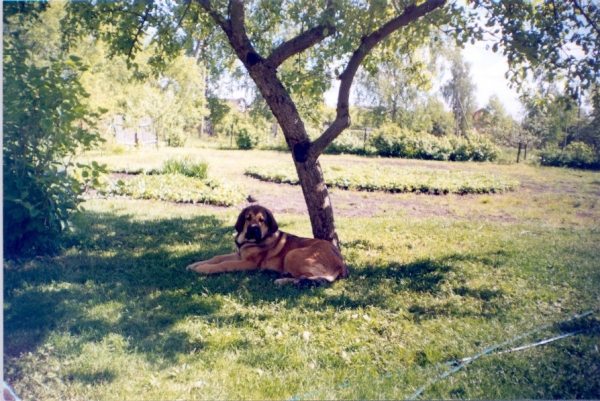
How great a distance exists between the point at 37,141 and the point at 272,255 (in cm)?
274

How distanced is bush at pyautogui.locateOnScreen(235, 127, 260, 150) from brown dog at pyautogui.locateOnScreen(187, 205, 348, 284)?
2260 mm

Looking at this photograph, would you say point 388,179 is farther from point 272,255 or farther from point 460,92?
point 272,255

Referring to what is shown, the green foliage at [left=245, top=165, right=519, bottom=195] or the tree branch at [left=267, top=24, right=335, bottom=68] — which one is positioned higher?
the tree branch at [left=267, top=24, right=335, bottom=68]

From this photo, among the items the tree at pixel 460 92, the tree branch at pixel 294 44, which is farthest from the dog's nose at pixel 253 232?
the tree at pixel 460 92

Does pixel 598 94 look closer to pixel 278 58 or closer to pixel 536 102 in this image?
pixel 536 102

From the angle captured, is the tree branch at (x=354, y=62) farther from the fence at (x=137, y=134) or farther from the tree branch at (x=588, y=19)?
the fence at (x=137, y=134)

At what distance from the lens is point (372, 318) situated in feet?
12.3

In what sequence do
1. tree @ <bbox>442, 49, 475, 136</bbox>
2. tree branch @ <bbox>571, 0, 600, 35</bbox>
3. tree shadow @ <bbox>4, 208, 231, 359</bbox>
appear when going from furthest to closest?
tree @ <bbox>442, 49, 475, 136</bbox>, tree branch @ <bbox>571, 0, 600, 35</bbox>, tree shadow @ <bbox>4, 208, 231, 359</bbox>

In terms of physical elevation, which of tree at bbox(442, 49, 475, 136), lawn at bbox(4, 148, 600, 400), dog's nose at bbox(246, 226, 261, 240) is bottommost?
lawn at bbox(4, 148, 600, 400)

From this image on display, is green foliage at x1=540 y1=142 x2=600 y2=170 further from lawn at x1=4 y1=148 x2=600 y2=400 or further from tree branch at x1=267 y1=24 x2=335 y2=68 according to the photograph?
tree branch at x1=267 y1=24 x2=335 y2=68

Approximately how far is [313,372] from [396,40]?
4.53 m

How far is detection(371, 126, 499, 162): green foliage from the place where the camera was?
711cm

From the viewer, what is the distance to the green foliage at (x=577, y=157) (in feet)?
17.3

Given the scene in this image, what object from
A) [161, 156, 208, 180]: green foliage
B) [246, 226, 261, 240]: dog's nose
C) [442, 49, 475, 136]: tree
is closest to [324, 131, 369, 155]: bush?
[442, 49, 475, 136]: tree
